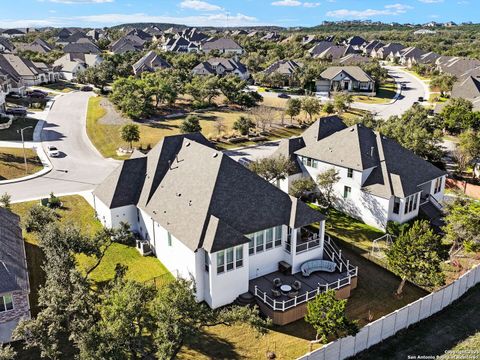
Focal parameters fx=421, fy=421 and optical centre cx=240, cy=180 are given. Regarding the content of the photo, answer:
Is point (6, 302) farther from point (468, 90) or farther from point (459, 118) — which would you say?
point (468, 90)

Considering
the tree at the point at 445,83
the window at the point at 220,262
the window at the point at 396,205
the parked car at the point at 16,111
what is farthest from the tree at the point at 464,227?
the tree at the point at 445,83

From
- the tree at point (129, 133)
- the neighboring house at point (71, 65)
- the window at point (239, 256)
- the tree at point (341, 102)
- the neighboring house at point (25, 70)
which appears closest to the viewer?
the window at point (239, 256)

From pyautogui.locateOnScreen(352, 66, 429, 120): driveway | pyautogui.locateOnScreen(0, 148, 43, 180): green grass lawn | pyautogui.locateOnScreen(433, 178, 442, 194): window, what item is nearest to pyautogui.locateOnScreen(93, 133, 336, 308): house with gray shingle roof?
pyautogui.locateOnScreen(433, 178, 442, 194): window

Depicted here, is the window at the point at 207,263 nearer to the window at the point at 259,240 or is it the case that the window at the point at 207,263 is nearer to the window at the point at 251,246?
the window at the point at 251,246

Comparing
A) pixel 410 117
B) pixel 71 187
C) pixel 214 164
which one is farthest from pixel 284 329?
pixel 410 117

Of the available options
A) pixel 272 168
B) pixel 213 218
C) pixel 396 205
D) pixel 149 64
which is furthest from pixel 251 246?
pixel 149 64

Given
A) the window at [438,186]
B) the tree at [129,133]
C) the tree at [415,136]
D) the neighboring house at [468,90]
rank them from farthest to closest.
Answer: the neighboring house at [468,90] → the tree at [129,133] → the tree at [415,136] → the window at [438,186]
